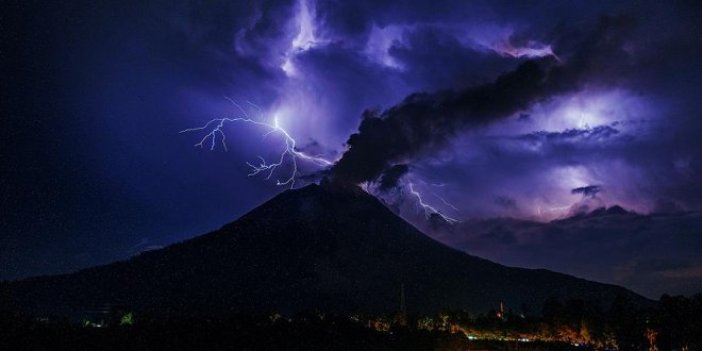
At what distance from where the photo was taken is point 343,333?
56906 mm

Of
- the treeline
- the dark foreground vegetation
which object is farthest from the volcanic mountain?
the dark foreground vegetation

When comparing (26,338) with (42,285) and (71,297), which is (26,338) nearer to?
(71,297)

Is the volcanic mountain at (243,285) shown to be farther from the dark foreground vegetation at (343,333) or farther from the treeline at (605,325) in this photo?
the dark foreground vegetation at (343,333)

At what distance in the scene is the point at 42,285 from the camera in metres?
170

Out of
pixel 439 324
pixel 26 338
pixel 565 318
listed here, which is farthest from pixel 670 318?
pixel 26 338

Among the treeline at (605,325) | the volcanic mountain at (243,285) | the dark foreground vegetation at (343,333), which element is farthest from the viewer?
the volcanic mountain at (243,285)

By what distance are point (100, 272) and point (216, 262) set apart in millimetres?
35235

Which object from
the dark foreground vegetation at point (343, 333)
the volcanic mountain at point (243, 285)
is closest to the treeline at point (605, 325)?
the dark foreground vegetation at point (343, 333)

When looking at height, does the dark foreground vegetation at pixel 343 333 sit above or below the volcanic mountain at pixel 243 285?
below

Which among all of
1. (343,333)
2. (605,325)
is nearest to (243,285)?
(343,333)

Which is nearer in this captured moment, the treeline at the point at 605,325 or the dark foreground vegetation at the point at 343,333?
the dark foreground vegetation at the point at 343,333

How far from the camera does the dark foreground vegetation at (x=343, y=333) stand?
40906mm

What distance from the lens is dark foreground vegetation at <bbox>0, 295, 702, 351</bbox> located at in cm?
4091

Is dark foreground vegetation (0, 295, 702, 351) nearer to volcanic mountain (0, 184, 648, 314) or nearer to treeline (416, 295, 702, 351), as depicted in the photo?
treeline (416, 295, 702, 351)
